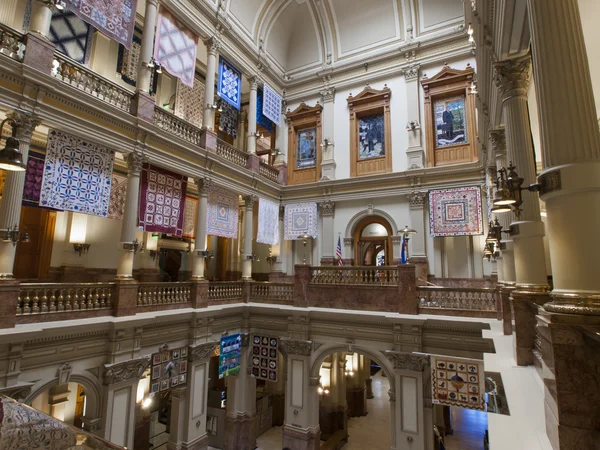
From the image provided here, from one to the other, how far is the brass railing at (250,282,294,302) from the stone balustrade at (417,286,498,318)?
4.42 m

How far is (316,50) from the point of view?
1712 cm

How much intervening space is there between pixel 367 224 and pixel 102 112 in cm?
1096

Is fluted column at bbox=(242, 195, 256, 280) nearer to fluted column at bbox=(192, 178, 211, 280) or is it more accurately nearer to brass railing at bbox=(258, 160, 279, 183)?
brass railing at bbox=(258, 160, 279, 183)

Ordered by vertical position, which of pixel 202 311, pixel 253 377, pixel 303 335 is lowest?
pixel 253 377

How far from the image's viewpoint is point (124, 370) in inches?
325

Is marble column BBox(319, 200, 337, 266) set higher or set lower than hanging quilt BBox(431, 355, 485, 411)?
higher

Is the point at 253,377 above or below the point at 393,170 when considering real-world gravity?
below

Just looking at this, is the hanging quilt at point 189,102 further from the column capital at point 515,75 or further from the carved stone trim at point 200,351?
the column capital at point 515,75

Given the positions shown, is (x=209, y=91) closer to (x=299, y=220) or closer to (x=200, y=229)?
(x=200, y=229)

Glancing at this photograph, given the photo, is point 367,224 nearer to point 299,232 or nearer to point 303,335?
point 299,232

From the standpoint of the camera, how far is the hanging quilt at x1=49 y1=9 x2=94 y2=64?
996cm

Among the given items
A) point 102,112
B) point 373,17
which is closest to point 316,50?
point 373,17

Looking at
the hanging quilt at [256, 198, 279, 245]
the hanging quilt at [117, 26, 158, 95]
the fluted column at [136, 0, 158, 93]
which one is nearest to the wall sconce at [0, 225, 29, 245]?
the fluted column at [136, 0, 158, 93]

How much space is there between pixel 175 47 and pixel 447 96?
10.6m
